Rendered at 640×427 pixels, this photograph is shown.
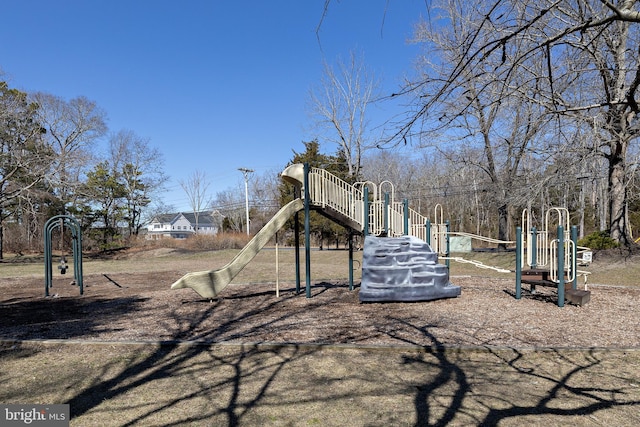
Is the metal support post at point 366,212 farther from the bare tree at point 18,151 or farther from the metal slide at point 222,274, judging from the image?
the bare tree at point 18,151

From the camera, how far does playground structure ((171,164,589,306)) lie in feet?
27.0

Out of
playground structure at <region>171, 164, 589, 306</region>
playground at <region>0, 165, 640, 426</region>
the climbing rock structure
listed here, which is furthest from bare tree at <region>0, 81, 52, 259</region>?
the climbing rock structure

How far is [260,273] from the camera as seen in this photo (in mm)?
14797

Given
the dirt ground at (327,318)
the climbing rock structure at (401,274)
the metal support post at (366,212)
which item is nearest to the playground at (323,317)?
the dirt ground at (327,318)

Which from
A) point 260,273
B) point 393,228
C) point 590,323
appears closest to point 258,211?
point 260,273

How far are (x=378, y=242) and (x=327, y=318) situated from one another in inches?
91.8

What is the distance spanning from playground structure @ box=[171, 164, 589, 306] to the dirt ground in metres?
0.39

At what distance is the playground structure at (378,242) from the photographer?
8234 mm

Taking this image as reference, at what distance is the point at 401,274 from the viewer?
326 inches

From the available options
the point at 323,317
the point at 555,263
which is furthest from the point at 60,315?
the point at 555,263

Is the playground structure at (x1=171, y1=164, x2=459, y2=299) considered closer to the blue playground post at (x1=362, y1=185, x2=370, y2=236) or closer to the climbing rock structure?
the blue playground post at (x1=362, y1=185, x2=370, y2=236)

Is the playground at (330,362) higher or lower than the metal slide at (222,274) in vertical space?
lower

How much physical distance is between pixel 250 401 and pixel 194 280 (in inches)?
200

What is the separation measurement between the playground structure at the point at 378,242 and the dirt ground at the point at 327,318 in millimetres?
391
